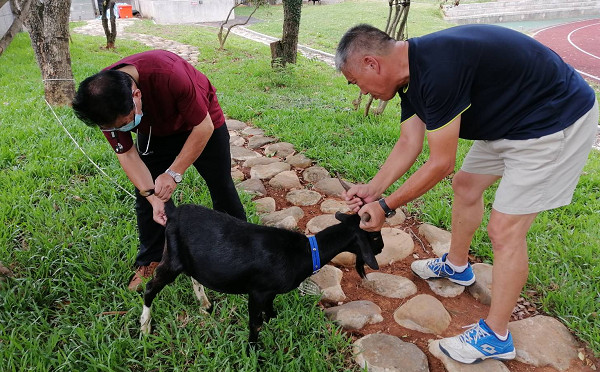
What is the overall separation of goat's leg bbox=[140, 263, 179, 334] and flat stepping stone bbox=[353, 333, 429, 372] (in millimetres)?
1217

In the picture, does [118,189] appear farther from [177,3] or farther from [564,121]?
[177,3]

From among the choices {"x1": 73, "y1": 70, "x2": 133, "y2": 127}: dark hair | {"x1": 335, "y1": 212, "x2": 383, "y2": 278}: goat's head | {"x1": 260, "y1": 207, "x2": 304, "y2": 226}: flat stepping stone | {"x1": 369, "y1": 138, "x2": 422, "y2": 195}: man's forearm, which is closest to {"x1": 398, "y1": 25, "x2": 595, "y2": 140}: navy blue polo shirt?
{"x1": 369, "y1": 138, "x2": 422, "y2": 195}: man's forearm

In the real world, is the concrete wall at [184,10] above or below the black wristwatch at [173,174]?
below

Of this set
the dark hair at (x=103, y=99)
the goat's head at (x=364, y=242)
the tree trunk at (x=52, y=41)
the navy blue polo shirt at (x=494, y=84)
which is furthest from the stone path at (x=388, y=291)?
the tree trunk at (x=52, y=41)

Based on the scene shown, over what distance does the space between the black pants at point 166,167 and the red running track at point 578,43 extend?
11.7m

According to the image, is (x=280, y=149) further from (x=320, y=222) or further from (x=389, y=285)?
(x=389, y=285)

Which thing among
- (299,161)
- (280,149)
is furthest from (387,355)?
(280,149)

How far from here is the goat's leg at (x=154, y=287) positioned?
241 cm

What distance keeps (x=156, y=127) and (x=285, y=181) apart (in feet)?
6.46

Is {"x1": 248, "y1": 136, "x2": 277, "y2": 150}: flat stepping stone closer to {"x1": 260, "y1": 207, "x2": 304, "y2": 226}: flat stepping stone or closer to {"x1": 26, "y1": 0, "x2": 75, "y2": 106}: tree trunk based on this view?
{"x1": 260, "y1": 207, "x2": 304, "y2": 226}: flat stepping stone

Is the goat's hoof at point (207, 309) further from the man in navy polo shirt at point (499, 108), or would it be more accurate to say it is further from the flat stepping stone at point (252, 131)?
the flat stepping stone at point (252, 131)

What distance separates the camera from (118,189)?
3.92m

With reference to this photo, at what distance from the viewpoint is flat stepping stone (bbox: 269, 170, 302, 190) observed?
4.33 meters

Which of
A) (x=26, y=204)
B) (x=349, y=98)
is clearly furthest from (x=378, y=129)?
(x=26, y=204)
